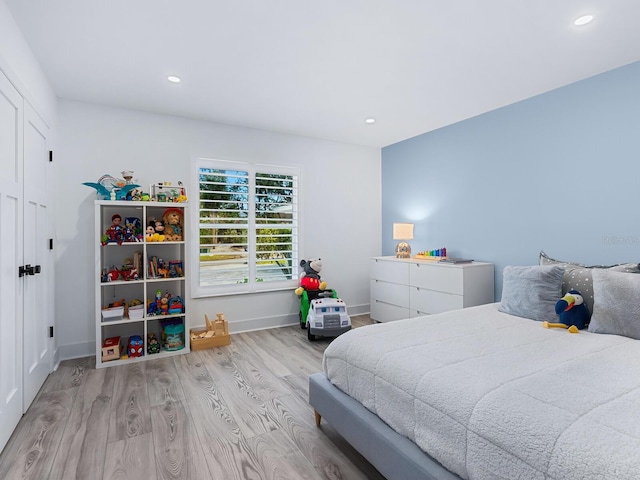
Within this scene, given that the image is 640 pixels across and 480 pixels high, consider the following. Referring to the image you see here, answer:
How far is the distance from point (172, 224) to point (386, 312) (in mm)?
2741

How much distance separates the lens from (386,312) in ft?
14.3

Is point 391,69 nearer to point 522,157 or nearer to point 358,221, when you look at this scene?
point 522,157

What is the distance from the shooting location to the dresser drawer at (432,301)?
3475 millimetres

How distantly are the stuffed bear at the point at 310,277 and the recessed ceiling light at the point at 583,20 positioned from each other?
3205 mm

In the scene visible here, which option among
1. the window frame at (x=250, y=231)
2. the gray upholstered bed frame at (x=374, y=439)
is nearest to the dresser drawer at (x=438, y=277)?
the window frame at (x=250, y=231)

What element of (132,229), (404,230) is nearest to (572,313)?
(404,230)

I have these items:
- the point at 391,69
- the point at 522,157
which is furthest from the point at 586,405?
the point at 522,157

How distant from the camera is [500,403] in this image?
1247 millimetres

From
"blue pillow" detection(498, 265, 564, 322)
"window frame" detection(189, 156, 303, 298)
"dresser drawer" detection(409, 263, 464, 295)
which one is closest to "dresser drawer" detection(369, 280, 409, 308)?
"dresser drawer" detection(409, 263, 464, 295)

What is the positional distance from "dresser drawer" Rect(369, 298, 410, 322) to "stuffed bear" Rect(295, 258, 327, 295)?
756 mm

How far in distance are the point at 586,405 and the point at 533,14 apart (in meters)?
2.11

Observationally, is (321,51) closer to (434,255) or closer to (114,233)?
(114,233)

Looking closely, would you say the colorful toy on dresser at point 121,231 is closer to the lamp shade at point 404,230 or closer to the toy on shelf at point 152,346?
the toy on shelf at point 152,346

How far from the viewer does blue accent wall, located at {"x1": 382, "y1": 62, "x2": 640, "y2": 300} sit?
268 cm
